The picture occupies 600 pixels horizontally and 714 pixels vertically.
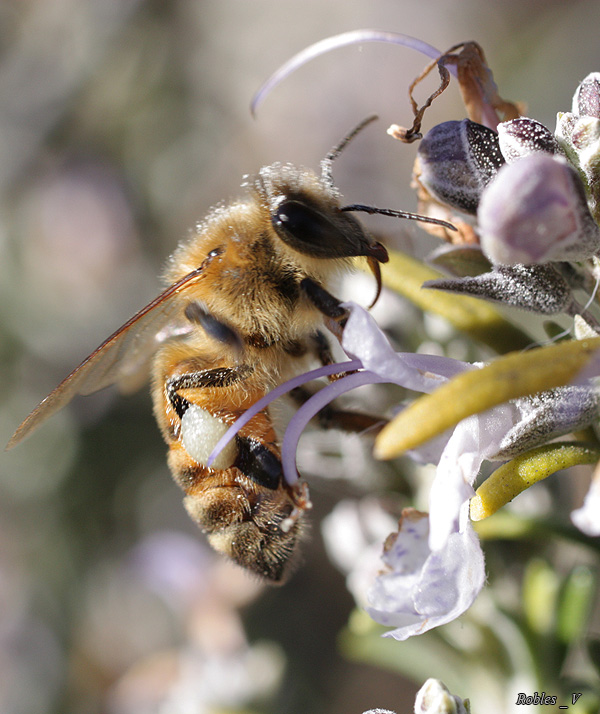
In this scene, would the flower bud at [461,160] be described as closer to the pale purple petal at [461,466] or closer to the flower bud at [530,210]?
the flower bud at [530,210]

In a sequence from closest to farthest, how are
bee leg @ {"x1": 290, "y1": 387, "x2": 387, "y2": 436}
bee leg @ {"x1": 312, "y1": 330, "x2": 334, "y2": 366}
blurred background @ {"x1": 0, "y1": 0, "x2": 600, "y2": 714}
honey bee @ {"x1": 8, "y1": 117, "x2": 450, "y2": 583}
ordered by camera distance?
honey bee @ {"x1": 8, "y1": 117, "x2": 450, "y2": 583}
bee leg @ {"x1": 312, "y1": 330, "x2": 334, "y2": 366}
bee leg @ {"x1": 290, "y1": 387, "x2": 387, "y2": 436}
blurred background @ {"x1": 0, "y1": 0, "x2": 600, "y2": 714}

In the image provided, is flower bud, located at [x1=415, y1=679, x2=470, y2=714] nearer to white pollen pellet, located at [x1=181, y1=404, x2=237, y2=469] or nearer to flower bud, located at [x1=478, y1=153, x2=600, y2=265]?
white pollen pellet, located at [x1=181, y1=404, x2=237, y2=469]

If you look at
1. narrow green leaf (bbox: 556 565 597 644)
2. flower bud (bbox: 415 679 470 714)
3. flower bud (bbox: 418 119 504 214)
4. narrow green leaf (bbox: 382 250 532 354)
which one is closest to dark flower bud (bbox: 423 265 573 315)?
flower bud (bbox: 418 119 504 214)

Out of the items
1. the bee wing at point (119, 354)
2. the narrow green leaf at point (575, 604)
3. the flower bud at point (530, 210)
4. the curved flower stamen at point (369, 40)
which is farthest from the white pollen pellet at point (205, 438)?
the narrow green leaf at point (575, 604)

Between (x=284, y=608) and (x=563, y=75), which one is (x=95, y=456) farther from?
(x=563, y=75)

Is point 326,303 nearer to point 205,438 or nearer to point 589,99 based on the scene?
point 205,438

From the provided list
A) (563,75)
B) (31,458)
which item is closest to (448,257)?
(31,458)

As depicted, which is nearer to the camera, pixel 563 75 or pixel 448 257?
pixel 448 257

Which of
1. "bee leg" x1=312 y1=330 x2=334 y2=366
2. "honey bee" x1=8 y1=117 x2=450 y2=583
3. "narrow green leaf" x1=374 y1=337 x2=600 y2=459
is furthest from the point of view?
"bee leg" x1=312 y1=330 x2=334 y2=366

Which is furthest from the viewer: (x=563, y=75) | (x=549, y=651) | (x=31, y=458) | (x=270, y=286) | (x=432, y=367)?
(x=563, y=75)
